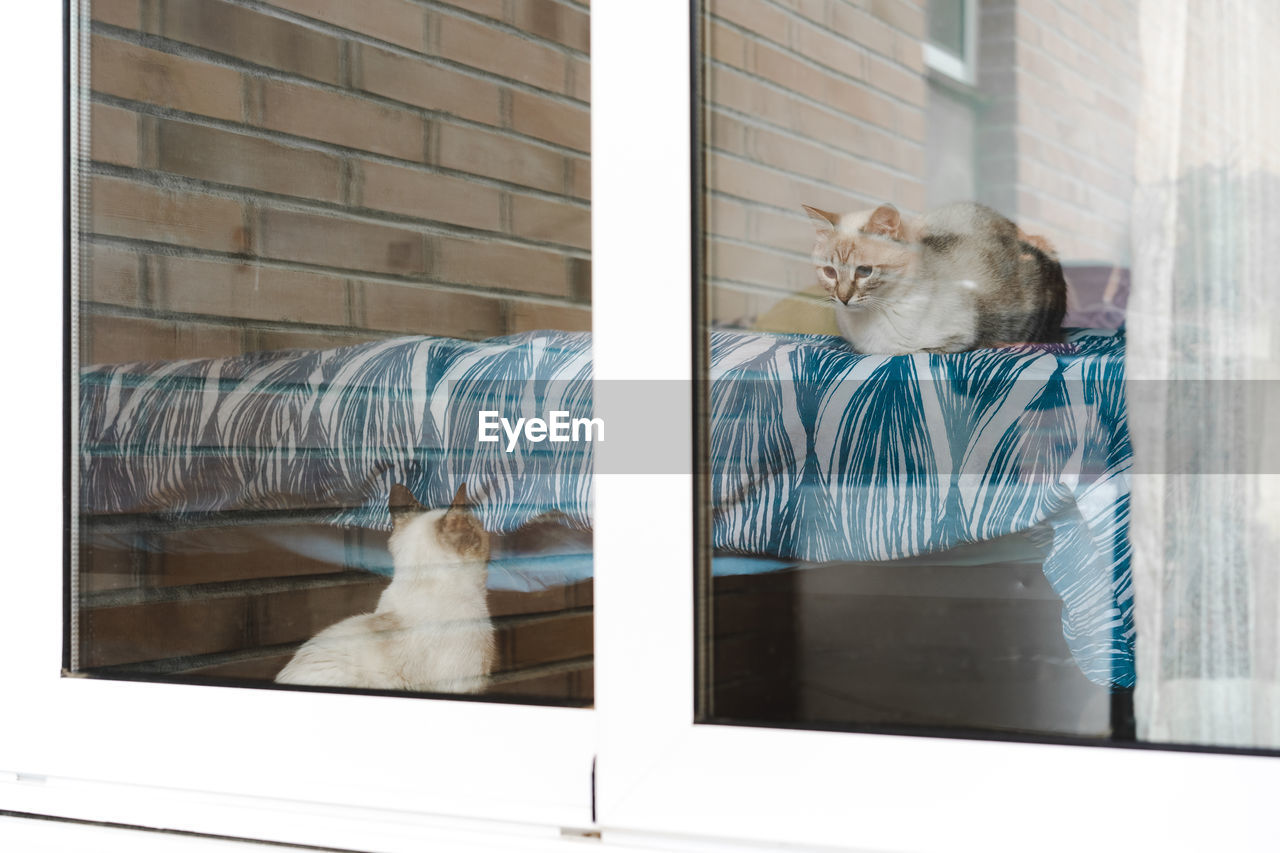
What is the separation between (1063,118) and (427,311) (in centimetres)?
62

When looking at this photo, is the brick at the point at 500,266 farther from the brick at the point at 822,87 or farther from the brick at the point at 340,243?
the brick at the point at 822,87

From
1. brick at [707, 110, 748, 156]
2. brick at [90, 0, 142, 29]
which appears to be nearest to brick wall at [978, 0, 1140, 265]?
brick at [707, 110, 748, 156]

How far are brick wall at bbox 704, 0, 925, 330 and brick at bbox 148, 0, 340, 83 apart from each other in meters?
0.45

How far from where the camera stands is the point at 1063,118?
80cm

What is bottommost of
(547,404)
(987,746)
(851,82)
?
(987,746)

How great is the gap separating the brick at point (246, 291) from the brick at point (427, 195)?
10 cm

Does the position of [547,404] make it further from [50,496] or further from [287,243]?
[50,496]

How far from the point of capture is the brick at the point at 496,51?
35.8 inches

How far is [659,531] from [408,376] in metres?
0.32

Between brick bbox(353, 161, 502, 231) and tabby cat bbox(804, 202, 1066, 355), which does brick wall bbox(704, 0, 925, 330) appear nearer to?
tabby cat bbox(804, 202, 1066, 355)

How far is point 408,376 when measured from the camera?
96 cm

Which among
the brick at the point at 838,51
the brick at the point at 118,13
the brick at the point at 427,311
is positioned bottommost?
the brick at the point at 427,311

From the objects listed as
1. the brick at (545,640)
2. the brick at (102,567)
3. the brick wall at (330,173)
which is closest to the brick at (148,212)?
the brick wall at (330,173)

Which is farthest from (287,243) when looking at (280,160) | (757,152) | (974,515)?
(974,515)
